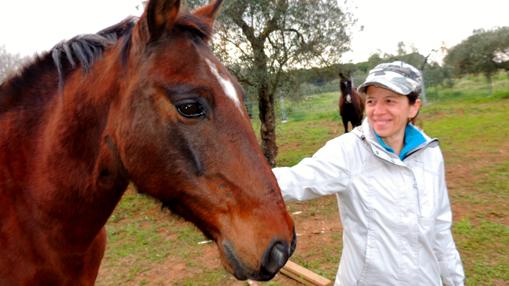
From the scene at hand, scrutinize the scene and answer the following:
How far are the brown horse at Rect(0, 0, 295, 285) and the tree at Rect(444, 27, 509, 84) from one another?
88.8 feet

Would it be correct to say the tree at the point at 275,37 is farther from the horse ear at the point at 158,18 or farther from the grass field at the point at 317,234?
the horse ear at the point at 158,18

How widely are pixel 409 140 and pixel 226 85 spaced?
132 centimetres

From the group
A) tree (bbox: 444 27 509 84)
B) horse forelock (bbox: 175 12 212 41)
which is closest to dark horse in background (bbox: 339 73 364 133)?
horse forelock (bbox: 175 12 212 41)

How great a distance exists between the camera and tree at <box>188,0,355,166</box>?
8.88m

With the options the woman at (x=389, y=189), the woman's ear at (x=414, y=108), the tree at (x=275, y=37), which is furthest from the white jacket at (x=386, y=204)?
the tree at (x=275, y=37)

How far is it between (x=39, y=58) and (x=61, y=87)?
345 mm

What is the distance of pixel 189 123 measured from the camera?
1553 millimetres

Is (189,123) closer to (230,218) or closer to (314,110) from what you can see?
(230,218)

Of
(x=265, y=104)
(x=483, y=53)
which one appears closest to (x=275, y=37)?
(x=265, y=104)

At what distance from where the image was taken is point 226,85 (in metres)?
1.63

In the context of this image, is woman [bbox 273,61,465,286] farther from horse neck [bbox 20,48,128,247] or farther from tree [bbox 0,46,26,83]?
tree [bbox 0,46,26,83]

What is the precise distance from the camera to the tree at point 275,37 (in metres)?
8.88

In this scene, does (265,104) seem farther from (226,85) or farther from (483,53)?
(483,53)

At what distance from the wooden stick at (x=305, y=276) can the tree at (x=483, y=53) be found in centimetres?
2484
